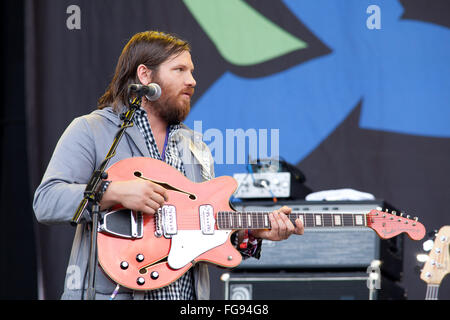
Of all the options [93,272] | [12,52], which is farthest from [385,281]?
[12,52]

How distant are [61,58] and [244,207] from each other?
1.87 m

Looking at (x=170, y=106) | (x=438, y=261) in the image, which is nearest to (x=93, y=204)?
(x=170, y=106)

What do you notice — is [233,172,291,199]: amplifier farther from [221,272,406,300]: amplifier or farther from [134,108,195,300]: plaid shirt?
[134,108,195,300]: plaid shirt

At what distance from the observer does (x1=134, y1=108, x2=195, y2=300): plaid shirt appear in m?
2.75

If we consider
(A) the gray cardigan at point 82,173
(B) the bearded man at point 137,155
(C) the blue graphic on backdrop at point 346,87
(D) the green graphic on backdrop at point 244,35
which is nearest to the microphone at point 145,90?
(B) the bearded man at point 137,155

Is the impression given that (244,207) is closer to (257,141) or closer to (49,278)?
(257,141)

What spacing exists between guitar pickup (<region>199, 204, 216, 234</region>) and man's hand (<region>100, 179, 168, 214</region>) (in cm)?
26

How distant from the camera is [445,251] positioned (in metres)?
3.73

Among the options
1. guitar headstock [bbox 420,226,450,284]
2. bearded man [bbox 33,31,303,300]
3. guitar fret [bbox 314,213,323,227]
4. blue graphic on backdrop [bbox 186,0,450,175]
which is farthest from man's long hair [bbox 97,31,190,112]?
guitar headstock [bbox 420,226,450,284]

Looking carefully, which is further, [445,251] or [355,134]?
[355,134]

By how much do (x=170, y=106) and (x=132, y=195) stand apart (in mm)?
556

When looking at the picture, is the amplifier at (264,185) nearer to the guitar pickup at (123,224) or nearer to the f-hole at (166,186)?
the f-hole at (166,186)

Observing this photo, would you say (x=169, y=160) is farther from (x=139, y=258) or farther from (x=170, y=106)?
(x=139, y=258)

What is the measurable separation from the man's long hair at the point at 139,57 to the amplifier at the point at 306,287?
1.39 m
